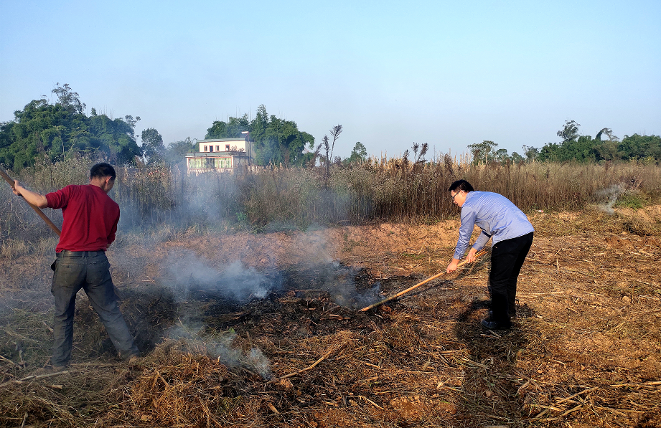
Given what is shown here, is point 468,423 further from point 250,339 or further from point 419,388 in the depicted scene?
point 250,339

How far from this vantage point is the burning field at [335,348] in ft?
9.45

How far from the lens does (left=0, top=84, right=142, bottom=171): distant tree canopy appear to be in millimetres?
14844

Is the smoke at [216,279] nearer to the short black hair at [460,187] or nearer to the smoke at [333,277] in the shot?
the smoke at [333,277]

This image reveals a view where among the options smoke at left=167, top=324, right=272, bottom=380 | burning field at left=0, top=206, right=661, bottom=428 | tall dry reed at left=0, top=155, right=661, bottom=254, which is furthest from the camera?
tall dry reed at left=0, top=155, right=661, bottom=254

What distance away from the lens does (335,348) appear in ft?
12.8

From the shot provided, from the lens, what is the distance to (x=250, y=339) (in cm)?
393

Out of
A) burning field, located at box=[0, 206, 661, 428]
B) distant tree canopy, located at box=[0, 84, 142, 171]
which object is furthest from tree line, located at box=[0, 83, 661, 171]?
burning field, located at box=[0, 206, 661, 428]

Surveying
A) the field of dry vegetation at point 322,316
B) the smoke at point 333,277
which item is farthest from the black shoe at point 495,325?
the smoke at point 333,277

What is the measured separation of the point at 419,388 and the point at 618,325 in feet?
9.00

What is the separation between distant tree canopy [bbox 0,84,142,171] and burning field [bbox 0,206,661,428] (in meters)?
9.47

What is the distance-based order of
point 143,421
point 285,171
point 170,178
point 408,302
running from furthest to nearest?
point 285,171, point 170,178, point 408,302, point 143,421

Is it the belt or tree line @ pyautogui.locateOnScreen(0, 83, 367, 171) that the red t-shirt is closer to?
the belt

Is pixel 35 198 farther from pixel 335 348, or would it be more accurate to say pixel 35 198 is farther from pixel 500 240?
pixel 500 240

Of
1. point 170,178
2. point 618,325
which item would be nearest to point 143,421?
point 618,325
